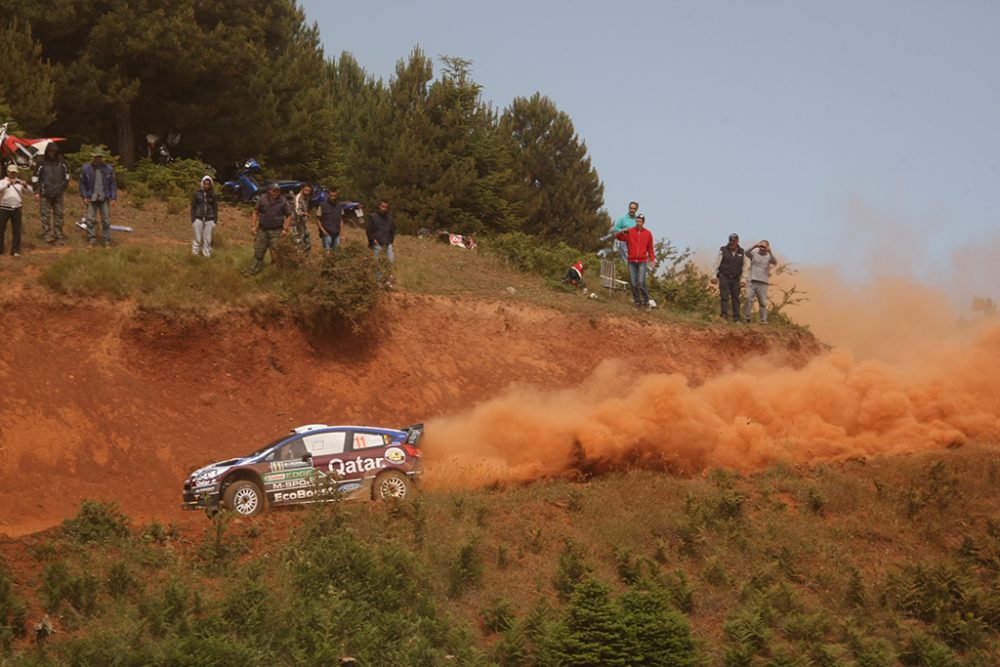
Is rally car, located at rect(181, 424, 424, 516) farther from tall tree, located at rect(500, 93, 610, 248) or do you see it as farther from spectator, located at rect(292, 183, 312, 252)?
tall tree, located at rect(500, 93, 610, 248)

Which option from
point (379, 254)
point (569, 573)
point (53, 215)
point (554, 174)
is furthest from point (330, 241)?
point (554, 174)

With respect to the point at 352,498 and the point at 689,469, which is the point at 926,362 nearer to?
the point at 689,469

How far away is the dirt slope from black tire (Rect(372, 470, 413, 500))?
328 centimetres

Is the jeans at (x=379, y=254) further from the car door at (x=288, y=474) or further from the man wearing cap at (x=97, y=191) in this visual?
the car door at (x=288, y=474)

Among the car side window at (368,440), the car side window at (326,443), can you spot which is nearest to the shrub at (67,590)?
the car side window at (326,443)

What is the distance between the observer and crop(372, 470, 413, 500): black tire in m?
19.4

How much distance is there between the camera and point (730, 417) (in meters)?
24.9

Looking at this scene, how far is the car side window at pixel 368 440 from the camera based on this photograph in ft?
64.4

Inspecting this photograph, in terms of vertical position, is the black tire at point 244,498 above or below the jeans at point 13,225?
below

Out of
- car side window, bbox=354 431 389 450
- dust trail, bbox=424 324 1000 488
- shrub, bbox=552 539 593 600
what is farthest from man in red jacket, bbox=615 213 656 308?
shrub, bbox=552 539 593 600

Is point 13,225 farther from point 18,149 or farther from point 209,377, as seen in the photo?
point 18,149

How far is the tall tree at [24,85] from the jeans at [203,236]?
9.95 meters

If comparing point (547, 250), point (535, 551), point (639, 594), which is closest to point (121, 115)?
point (547, 250)

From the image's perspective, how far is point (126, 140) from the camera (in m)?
36.6
